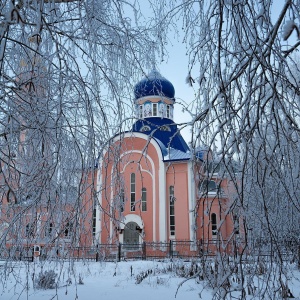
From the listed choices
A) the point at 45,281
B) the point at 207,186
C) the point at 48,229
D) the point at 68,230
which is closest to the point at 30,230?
the point at 48,229

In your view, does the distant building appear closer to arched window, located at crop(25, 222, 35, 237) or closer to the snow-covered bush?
arched window, located at crop(25, 222, 35, 237)

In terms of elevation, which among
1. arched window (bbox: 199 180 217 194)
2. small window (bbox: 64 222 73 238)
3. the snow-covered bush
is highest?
arched window (bbox: 199 180 217 194)

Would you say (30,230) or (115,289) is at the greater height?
(30,230)

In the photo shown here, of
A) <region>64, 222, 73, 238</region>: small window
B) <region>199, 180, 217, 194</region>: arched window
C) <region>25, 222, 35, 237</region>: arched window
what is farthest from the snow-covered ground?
<region>199, 180, 217, 194</region>: arched window

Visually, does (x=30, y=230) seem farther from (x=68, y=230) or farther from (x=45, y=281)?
(x=45, y=281)

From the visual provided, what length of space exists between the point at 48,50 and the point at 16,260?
1.89m

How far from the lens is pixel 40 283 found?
7023 mm

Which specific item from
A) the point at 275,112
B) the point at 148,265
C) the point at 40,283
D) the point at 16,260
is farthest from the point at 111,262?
the point at 275,112

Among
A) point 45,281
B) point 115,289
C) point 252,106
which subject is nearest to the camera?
point 252,106

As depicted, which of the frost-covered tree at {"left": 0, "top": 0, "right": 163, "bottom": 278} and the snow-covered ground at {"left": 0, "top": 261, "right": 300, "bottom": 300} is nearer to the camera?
the frost-covered tree at {"left": 0, "top": 0, "right": 163, "bottom": 278}

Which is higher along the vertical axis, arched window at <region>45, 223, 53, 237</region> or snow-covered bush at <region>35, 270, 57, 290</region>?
arched window at <region>45, 223, 53, 237</region>

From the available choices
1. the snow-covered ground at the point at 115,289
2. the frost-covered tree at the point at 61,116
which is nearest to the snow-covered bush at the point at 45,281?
the snow-covered ground at the point at 115,289

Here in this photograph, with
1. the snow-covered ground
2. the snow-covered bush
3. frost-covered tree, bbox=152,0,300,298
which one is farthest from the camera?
the snow-covered bush

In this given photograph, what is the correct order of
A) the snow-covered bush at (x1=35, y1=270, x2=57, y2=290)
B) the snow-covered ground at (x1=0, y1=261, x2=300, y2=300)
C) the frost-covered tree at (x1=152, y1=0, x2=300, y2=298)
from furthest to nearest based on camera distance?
the snow-covered bush at (x1=35, y1=270, x2=57, y2=290) → the snow-covered ground at (x1=0, y1=261, x2=300, y2=300) → the frost-covered tree at (x1=152, y1=0, x2=300, y2=298)
